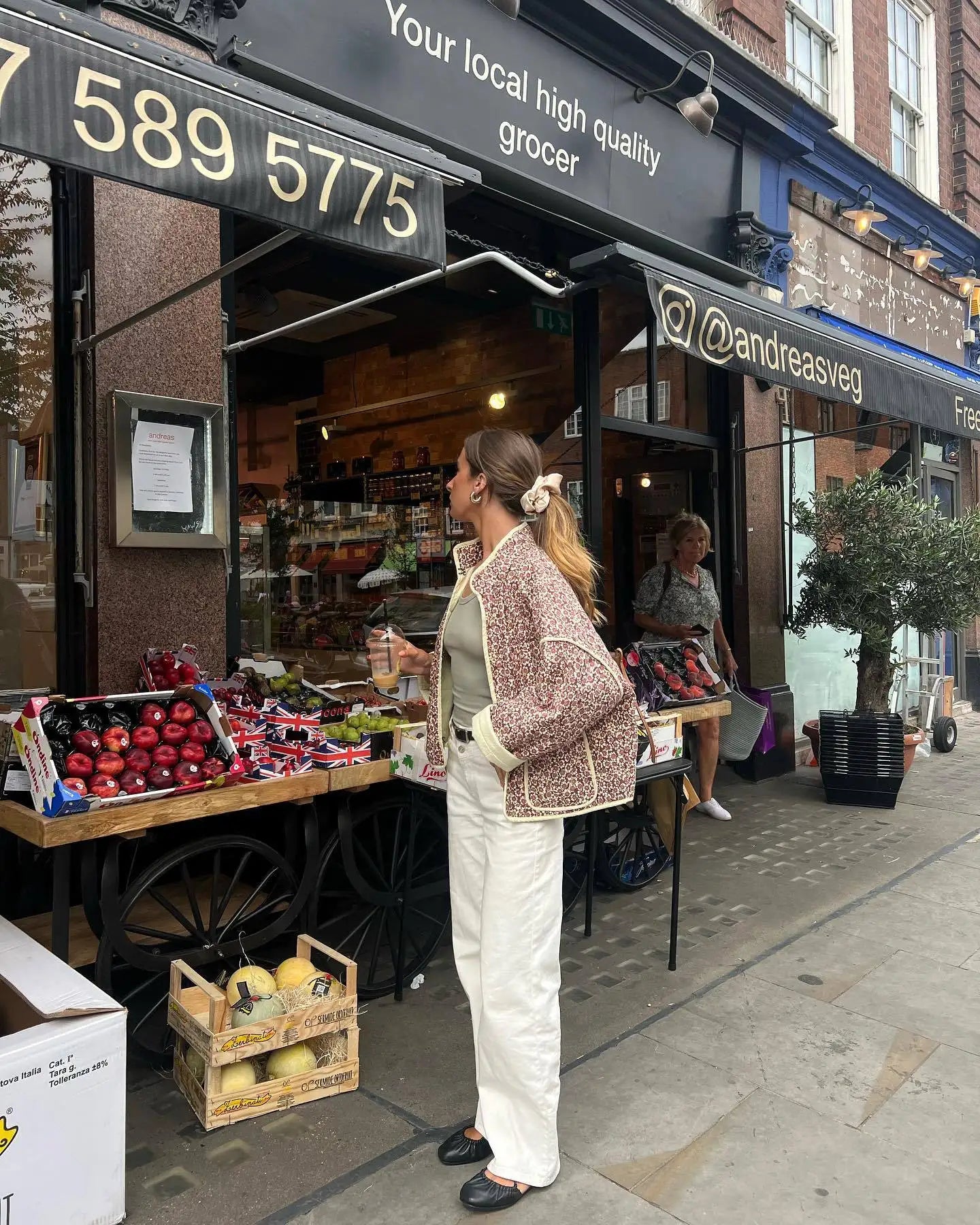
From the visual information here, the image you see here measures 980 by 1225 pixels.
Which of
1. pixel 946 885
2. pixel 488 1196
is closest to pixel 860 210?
pixel 946 885

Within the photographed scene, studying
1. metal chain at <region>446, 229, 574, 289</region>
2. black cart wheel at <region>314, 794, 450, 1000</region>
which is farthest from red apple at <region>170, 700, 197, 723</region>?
metal chain at <region>446, 229, 574, 289</region>

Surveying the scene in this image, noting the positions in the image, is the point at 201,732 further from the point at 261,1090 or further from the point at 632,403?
the point at 632,403

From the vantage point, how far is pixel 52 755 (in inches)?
119

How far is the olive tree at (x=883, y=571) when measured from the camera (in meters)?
6.95

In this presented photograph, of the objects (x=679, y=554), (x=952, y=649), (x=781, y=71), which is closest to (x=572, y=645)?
(x=679, y=554)

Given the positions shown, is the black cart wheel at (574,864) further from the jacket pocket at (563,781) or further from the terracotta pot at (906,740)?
the terracotta pot at (906,740)

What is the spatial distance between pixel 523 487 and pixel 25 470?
2.56 metres

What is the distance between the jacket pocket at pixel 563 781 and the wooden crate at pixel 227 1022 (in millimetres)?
1048

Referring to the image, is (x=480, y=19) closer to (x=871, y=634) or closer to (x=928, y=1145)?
(x=871, y=634)

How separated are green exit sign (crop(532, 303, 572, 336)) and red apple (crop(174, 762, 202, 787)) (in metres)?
5.07

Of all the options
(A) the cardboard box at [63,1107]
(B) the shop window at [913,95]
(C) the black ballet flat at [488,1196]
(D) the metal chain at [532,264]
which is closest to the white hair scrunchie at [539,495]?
(A) the cardboard box at [63,1107]

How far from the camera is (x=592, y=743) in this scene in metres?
2.54

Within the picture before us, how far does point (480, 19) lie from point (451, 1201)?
5.99m

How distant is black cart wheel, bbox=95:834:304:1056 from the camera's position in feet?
10.1
